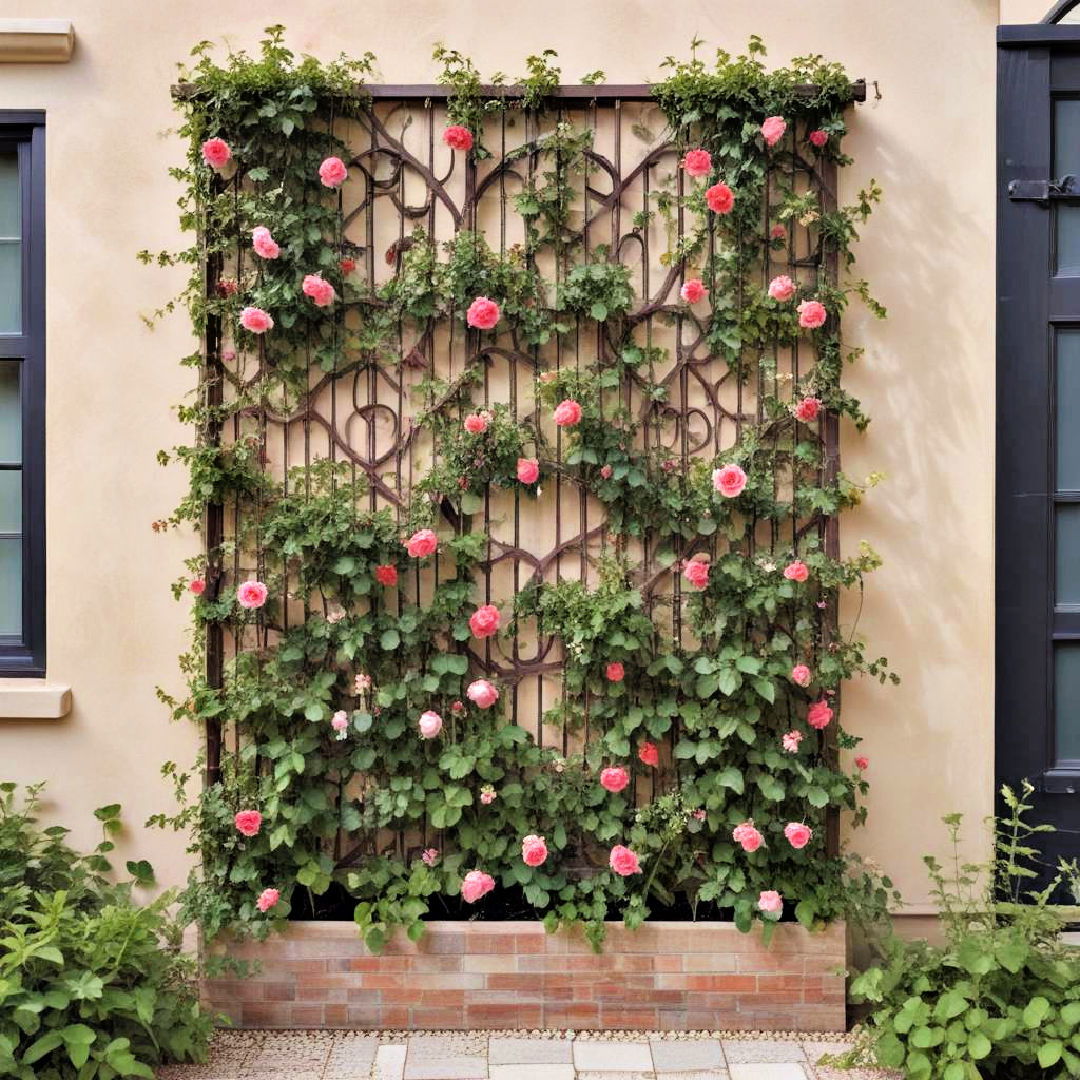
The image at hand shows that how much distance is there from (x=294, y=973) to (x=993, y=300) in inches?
117

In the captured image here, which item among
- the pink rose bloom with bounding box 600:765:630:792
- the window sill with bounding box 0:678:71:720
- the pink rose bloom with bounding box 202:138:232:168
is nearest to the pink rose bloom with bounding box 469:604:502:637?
the pink rose bloom with bounding box 600:765:630:792

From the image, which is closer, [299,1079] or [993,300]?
[299,1079]

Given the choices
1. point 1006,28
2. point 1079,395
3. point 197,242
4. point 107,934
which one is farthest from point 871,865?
point 197,242

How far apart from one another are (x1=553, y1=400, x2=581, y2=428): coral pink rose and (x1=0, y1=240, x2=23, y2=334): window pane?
1.78 m

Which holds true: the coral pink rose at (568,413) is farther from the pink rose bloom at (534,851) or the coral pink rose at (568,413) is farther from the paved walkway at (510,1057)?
the paved walkway at (510,1057)

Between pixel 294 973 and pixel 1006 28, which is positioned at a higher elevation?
pixel 1006 28

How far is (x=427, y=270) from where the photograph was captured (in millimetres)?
3027

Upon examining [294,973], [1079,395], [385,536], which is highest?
[1079,395]

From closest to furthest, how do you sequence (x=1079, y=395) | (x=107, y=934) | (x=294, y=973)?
(x=107, y=934) < (x=294, y=973) < (x=1079, y=395)

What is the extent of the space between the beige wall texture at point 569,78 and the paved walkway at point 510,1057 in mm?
→ 622

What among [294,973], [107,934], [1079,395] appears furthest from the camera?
[1079,395]

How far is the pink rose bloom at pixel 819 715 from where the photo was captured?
3.01m

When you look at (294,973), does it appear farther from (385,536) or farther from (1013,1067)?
(1013,1067)

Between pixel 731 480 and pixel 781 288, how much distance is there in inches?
23.3
